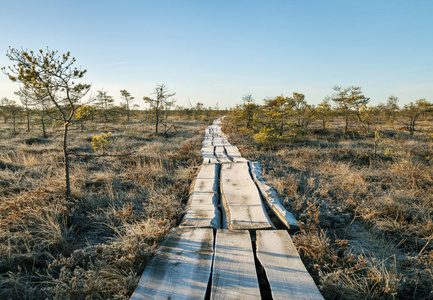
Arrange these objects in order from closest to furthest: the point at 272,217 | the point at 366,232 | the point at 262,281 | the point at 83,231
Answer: the point at 262,281 → the point at 366,232 → the point at 83,231 → the point at 272,217

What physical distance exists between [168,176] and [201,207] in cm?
222

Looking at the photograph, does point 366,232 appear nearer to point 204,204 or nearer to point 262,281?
point 262,281

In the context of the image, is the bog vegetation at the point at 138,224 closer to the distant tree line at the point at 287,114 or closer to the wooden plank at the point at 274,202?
the wooden plank at the point at 274,202

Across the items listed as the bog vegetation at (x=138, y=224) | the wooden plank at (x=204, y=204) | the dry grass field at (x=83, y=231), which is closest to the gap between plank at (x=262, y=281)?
the bog vegetation at (x=138, y=224)

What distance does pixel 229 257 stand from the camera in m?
2.37

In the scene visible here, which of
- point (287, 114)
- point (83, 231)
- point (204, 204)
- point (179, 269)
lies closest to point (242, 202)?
point (204, 204)

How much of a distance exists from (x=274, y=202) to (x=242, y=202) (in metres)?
0.60

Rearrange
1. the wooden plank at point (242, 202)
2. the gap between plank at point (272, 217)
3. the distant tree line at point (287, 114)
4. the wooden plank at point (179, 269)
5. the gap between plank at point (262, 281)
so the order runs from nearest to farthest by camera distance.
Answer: the wooden plank at point (179, 269) → the gap between plank at point (262, 281) → the wooden plank at point (242, 202) → the gap between plank at point (272, 217) → the distant tree line at point (287, 114)

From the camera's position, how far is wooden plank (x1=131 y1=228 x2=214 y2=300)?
6.16 ft

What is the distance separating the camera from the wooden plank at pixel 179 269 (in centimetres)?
188

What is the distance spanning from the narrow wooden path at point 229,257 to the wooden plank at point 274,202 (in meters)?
0.02

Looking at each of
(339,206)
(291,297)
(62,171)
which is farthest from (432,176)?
(62,171)

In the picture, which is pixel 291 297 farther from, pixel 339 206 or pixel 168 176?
pixel 168 176

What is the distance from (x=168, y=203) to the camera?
3834mm
